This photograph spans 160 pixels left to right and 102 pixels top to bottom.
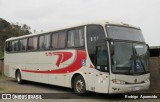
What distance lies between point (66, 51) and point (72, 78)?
4.69 feet

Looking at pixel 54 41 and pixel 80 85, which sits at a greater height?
pixel 54 41

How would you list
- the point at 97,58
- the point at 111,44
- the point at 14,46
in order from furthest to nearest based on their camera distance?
the point at 14,46 < the point at 97,58 < the point at 111,44

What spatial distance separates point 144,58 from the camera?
13641 mm

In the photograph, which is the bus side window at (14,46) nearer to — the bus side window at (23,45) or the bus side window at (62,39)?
the bus side window at (23,45)

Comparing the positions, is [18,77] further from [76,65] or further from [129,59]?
[129,59]

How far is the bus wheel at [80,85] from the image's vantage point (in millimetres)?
14324

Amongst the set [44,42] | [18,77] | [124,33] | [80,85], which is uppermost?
[124,33]

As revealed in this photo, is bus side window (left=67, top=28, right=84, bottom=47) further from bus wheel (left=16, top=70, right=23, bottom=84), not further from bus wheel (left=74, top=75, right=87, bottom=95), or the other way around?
bus wheel (left=16, top=70, right=23, bottom=84)

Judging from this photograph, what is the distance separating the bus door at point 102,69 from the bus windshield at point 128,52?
1.15 feet

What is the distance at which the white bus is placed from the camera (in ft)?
41.8

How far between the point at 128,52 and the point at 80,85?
9.58 ft

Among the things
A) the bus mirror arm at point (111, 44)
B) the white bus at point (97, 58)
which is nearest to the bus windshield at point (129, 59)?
the white bus at point (97, 58)

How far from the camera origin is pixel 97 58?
524 inches

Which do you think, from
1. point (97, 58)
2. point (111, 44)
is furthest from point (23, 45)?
point (111, 44)
